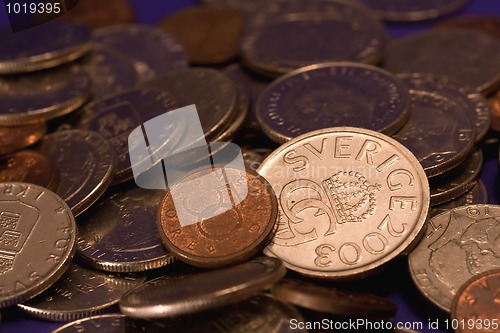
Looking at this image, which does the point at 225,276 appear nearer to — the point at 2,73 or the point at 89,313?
the point at 89,313

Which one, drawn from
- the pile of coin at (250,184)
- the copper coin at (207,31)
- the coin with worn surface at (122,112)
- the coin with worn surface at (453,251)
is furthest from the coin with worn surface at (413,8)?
the coin with worn surface at (453,251)

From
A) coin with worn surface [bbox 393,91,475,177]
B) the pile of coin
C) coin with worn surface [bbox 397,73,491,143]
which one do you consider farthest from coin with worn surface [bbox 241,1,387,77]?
coin with worn surface [bbox 393,91,475,177]

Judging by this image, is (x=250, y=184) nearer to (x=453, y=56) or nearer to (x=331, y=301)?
(x=331, y=301)

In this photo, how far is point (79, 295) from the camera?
2117 millimetres

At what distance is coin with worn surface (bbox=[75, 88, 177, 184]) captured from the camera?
252 cm

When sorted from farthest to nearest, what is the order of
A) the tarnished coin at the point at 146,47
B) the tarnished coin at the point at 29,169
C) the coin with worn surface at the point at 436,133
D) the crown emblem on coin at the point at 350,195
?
the tarnished coin at the point at 146,47 → the tarnished coin at the point at 29,169 → the coin with worn surface at the point at 436,133 → the crown emblem on coin at the point at 350,195

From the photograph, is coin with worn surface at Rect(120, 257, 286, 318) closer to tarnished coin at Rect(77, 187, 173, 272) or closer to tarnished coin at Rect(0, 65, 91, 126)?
tarnished coin at Rect(77, 187, 173, 272)

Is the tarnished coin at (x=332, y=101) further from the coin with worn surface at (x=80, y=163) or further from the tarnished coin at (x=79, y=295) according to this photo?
the tarnished coin at (x=79, y=295)

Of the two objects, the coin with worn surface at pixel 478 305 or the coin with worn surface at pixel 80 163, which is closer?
the coin with worn surface at pixel 478 305

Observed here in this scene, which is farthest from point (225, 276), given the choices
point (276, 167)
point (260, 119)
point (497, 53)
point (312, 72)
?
point (497, 53)

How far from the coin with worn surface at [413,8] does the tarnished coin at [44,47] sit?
1542mm

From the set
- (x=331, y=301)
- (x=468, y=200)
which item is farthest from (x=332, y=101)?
(x=331, y=301)

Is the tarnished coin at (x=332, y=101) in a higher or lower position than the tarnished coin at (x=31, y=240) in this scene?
higher

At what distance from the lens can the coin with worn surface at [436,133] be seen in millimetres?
2227
